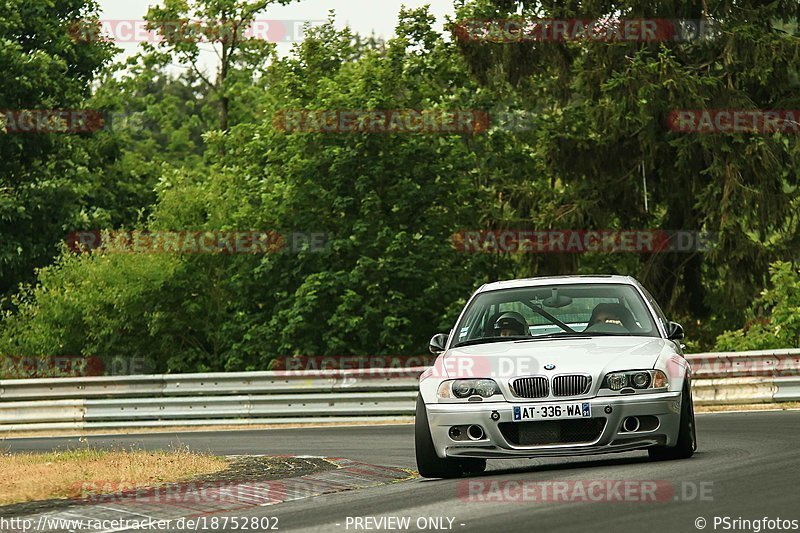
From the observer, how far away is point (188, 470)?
1216 cm

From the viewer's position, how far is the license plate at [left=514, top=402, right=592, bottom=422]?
10.0 m

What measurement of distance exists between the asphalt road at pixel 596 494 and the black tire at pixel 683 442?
0.41 feet

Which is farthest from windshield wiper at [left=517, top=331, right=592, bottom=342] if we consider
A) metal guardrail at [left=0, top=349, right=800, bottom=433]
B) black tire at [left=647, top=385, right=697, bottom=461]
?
metal guardrail at [left=0, top=349, right=800, bottom=433]

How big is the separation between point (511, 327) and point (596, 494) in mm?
2964

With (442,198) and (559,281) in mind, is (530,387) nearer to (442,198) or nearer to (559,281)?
(559,281)

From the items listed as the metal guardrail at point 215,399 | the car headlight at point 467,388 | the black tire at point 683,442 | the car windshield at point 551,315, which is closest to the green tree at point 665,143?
the metal guardrail at point 215,399

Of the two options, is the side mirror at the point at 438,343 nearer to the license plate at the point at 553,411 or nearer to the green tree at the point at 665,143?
the license plate at the point at 553,411

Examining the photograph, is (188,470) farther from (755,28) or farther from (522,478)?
(755,28)

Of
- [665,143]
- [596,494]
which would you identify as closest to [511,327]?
[596,494]

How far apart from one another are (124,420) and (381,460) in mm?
10923

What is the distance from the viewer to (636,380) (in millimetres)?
10242

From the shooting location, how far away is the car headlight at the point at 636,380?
10.2 m

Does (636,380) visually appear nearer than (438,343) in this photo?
Yes

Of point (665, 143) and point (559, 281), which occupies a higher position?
point (665, 143)
